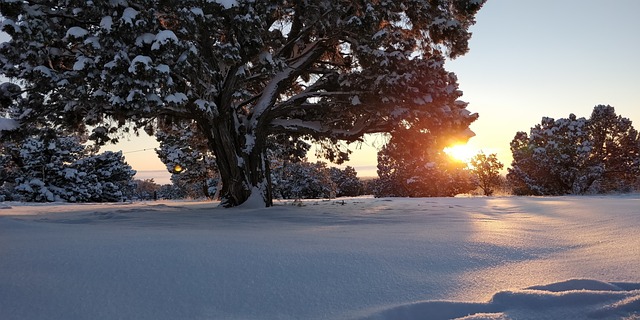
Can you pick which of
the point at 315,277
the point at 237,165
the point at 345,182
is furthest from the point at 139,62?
the point at 345,182

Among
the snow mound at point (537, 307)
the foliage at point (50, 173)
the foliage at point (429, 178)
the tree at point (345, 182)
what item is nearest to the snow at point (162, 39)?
the snow mound at point (537, 307)

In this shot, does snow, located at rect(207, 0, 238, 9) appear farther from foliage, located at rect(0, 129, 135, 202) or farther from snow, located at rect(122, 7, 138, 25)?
foliage, located at rect(0, 129, 135, 202)

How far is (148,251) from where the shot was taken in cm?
303

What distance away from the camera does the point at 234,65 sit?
8117mm

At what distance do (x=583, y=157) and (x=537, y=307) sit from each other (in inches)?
1337

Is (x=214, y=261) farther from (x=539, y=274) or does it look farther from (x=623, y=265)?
(x=623, y=265)

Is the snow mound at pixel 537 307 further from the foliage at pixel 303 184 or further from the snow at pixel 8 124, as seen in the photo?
the foliage at pixel 303 184

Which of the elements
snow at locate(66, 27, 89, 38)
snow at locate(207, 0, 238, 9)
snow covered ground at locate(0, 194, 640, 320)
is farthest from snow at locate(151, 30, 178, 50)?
snow covered ground at locate(0, 194, 640, 320)

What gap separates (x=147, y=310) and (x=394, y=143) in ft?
34.4

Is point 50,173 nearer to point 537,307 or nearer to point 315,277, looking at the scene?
point 315,277

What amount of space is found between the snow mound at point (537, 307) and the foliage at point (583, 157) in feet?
108

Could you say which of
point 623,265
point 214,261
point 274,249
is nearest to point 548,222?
point 623,265

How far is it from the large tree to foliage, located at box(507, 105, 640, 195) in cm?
2550

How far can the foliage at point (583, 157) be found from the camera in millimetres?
30453
